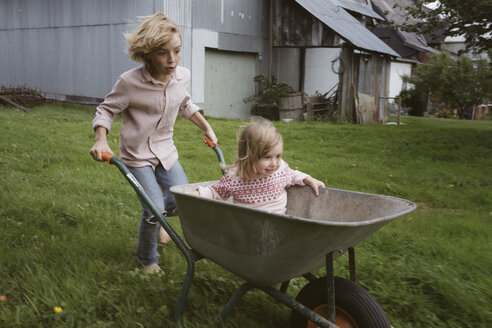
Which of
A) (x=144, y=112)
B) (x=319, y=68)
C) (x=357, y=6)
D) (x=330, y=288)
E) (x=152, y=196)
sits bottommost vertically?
(x=330, y=288)

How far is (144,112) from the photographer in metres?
2.95

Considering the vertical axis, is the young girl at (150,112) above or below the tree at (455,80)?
below

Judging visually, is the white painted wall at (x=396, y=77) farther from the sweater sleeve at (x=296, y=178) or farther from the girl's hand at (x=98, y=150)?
the girl's hand at (x=98, y=150)

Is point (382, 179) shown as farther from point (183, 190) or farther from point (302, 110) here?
point (302, 110)

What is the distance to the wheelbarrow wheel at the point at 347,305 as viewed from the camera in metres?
2.04

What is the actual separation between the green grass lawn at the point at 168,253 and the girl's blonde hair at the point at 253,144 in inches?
31.6

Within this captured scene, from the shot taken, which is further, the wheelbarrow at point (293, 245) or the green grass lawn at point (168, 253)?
the green grass lawn at point (168, 253)

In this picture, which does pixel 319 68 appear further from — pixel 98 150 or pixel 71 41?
pixel 98 150

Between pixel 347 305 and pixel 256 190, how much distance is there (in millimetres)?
750

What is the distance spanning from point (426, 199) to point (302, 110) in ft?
31.2

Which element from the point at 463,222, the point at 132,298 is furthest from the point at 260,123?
the point at 463,222

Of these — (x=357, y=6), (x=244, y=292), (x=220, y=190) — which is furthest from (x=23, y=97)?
(x=357, y=6)

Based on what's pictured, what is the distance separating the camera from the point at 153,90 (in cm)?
289

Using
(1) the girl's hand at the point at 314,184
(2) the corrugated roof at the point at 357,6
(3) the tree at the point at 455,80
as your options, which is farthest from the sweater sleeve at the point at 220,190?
(3) the tree at the point at 455,80
